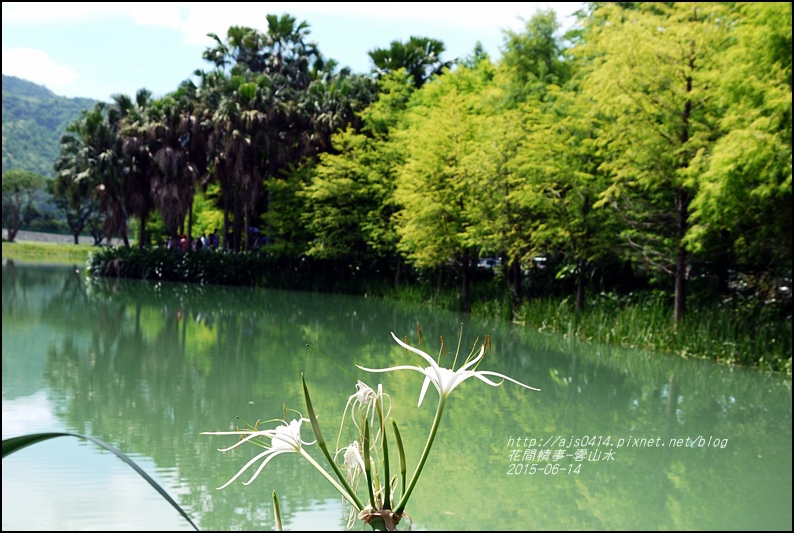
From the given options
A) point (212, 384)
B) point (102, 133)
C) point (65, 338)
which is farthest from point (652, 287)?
point (102, 133)

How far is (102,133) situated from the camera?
32.3m

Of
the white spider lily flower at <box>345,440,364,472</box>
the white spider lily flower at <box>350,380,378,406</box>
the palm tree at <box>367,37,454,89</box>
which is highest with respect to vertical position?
the palm tree at <box>367,37,454,89</box>

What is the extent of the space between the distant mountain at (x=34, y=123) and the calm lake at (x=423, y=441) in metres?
77.7

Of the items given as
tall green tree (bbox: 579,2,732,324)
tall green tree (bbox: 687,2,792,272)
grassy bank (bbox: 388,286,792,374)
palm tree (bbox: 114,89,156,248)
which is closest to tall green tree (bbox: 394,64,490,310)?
grassy bank (bbox: 388,286,792,374)

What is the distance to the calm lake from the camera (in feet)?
12.5

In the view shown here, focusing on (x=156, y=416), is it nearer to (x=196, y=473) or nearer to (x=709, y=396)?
(x=196, y=473)

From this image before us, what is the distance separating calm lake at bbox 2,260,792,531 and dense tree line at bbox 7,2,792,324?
401 centimetres

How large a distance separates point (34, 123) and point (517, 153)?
105189 millimetres

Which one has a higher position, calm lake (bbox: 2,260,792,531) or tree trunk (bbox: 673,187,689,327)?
tree trunk (bbox: 673,187,689,327)

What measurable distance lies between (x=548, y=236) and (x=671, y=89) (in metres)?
4.68

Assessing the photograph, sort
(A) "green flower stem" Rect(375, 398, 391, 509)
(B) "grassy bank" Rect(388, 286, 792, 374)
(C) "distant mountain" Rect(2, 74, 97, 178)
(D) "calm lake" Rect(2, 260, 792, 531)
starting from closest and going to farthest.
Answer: (A) "green flower stem" Rect(375, 398, 391, 509) → (D) "calm lake" Rect(2, 260, 792, 531) → (B) "grassy bank" Rect(388, 286, 792, 374) → (C) "distant mountain" Rect(2, 74, 97, 178)

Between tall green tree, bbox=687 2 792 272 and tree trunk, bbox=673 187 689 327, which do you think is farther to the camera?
tree trunk, bbox=673 187 689 327

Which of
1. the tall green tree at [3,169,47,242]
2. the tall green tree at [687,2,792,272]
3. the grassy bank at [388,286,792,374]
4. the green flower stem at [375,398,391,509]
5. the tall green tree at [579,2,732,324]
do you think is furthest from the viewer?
the tall green tree at [3,169,47,242]

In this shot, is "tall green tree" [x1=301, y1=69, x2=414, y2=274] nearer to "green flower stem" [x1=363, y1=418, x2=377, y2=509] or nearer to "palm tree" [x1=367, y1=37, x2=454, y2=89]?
"palm tree" [x1=367, y1=37, x2=454, y2=89]
